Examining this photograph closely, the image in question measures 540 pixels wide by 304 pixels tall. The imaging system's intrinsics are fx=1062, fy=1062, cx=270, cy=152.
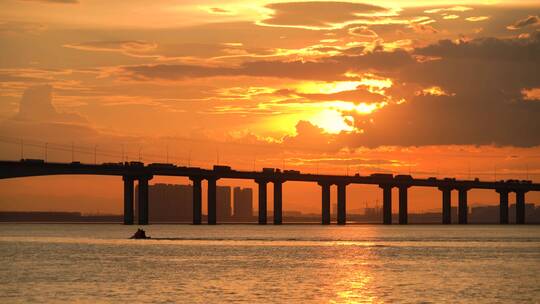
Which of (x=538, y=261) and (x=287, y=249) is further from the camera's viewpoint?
(x=287, y=249)

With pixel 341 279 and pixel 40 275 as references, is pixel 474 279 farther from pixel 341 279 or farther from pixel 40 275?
pixel 40 275

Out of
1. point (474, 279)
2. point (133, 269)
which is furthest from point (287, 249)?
point (474, 279)

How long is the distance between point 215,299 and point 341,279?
18.6 metres

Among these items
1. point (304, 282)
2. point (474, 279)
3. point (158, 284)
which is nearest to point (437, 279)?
point (474, 279)

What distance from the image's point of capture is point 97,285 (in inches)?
2972

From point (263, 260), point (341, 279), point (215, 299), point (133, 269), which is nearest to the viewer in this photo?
point (215, 299)

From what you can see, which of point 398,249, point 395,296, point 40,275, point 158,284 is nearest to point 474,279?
point 395,296

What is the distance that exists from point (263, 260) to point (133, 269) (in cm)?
2012

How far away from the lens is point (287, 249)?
137 meters

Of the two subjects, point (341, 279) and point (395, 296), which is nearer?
point (395, 296)

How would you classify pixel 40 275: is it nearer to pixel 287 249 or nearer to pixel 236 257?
pixel 236 257

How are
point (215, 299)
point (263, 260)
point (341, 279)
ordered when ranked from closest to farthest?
point (215, 299), point (341, 279), point (263, 260)

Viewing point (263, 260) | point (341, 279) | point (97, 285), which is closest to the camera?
point (97, 285)

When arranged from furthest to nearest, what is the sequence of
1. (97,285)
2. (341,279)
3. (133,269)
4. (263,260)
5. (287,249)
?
1. (287,249)
2. (263,260)
3. (133,269)
4. (341,279)
5. (97,285)
